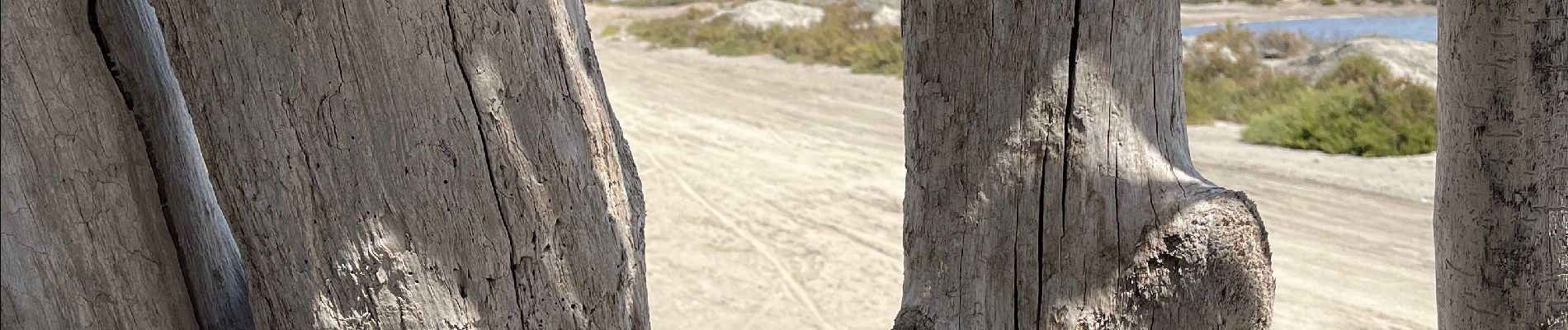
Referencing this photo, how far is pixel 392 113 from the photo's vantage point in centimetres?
162

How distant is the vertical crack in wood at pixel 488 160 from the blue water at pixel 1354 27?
55.0 ft

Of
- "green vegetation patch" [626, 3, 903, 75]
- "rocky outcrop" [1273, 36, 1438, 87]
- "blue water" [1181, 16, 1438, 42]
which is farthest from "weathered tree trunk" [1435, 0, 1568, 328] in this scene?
"blue water" [1181, 16, 1438, 42]

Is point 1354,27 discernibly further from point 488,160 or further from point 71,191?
point 71,191

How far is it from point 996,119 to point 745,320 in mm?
2670

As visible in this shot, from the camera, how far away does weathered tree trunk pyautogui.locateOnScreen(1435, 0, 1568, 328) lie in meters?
1.84

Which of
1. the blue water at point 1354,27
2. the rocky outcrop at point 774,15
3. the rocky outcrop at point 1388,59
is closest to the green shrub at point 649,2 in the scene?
the rocky outcrop at point 774,15

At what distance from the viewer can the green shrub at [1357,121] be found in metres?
7.81

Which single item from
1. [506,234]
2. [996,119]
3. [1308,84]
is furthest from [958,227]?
[1308,84]

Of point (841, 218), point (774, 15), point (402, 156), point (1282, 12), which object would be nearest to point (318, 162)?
point (402, 156)

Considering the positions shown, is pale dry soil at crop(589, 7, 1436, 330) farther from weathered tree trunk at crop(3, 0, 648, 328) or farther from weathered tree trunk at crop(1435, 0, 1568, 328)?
Answer: weathered tree trunk at crop(3, 0, 648, 328)

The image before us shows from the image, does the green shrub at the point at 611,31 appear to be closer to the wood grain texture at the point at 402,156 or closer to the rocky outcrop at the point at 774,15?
the rocky outcrop at the point at 774,15

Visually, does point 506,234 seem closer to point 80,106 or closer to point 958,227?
point 80,106

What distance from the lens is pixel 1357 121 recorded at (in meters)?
8.16

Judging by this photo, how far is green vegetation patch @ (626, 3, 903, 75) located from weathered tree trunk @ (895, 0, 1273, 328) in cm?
1020
